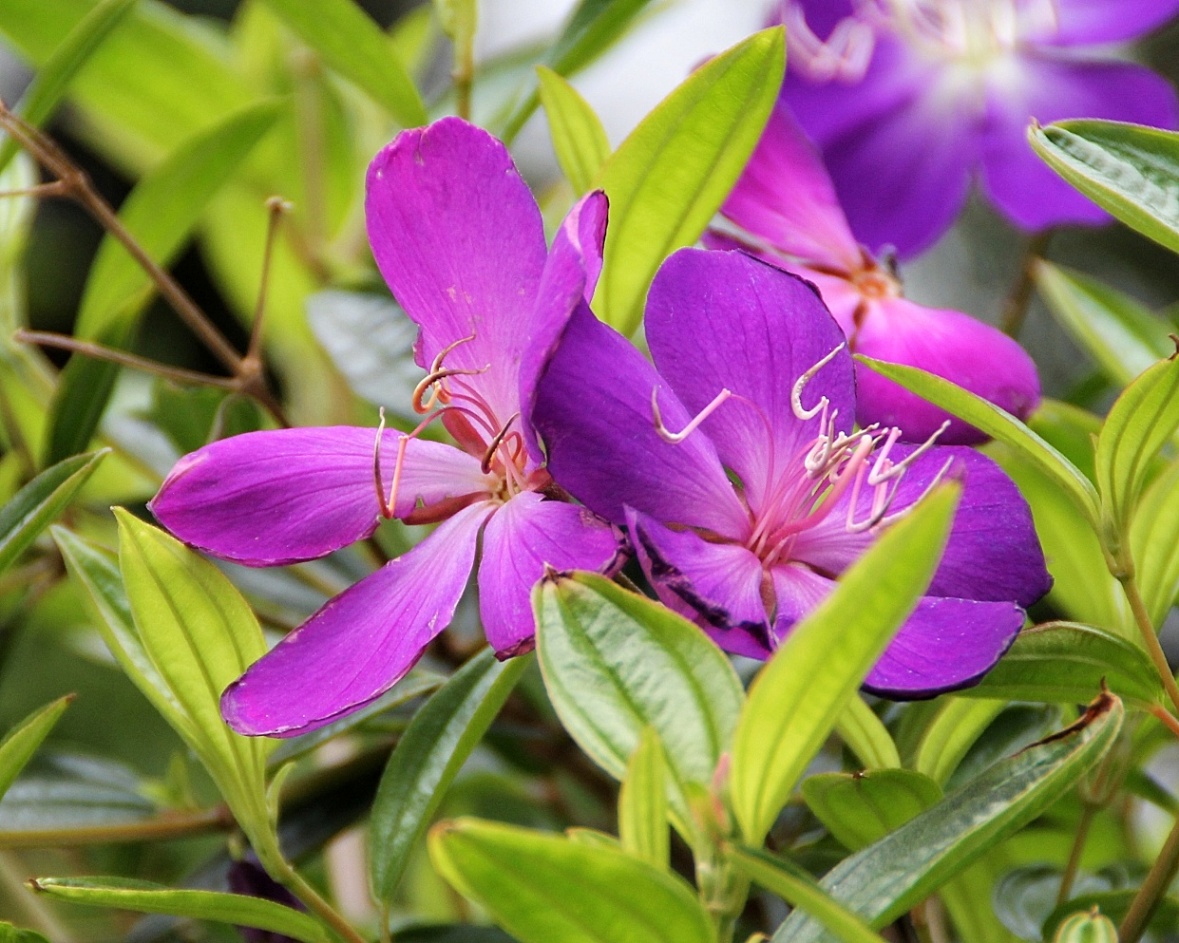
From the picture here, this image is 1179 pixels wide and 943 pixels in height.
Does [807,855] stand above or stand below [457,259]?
below

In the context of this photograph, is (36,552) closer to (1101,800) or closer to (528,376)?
(528,376)

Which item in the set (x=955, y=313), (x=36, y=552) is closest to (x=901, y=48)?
(x=955, y=313)

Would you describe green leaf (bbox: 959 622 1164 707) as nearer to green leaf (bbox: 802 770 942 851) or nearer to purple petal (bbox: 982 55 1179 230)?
green leaf (bbox: 802 770 942 851)

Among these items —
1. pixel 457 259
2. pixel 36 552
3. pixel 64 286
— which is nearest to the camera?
pixel 457 259

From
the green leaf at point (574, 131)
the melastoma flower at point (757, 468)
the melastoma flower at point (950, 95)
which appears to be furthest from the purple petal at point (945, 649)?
the melastoma flower at point (950, 95)

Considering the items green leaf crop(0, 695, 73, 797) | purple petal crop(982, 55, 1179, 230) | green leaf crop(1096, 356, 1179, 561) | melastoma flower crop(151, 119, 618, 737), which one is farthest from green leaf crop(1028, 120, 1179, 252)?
green leaf crop(0, 695, 73, 797)

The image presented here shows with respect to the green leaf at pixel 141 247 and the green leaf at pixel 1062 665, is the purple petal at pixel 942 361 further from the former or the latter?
the green leaf at pixel 141 247

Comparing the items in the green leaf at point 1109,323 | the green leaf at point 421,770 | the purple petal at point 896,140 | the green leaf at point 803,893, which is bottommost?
the green leaf at point 421,770
